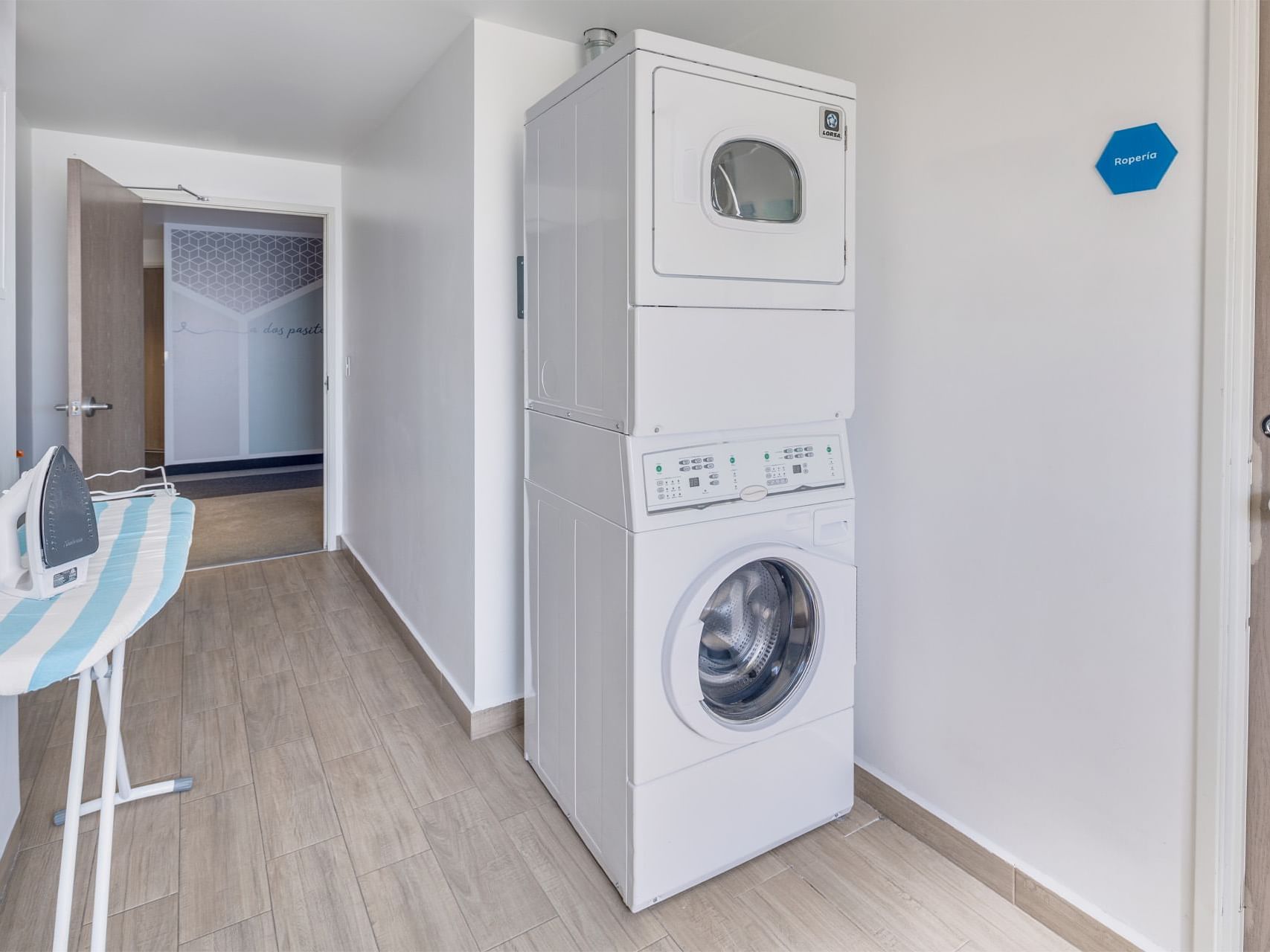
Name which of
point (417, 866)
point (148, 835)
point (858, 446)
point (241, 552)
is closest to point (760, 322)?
point (858, 446)

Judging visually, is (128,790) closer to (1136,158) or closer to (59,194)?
(1136,158)

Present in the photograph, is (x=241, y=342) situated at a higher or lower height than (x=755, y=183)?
higher

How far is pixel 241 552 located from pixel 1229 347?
4884 millimetres

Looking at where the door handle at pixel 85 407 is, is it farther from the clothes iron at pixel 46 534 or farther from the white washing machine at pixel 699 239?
the white washing machine at pixel 699 239

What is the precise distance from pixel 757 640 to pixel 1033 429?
0.83 m

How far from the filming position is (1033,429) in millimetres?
1624

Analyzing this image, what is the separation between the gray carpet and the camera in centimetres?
640

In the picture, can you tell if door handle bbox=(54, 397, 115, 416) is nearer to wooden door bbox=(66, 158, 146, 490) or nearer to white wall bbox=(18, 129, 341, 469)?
wooden door bbox=(66, 158, 146, 490)

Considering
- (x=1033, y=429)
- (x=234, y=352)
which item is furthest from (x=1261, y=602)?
(x=234, y=352)

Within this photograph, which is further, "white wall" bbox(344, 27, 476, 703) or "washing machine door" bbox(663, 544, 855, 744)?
"white wall" bbox(344, 27, 476, 703)

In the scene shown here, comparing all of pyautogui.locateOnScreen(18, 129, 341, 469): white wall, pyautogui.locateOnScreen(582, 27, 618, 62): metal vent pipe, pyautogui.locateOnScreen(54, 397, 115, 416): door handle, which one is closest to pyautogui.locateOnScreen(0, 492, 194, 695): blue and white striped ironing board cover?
pyautogui.locateOnScreen(54, 397, 115, 416): door handle

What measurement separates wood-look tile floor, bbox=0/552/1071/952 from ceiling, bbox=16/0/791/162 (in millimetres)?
2309

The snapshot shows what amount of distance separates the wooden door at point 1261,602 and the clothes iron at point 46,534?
2.13 m

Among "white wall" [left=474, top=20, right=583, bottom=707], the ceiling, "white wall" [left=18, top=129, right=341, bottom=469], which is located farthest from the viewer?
"white wall" [left=18, top=129, right=341, bottom=469]
